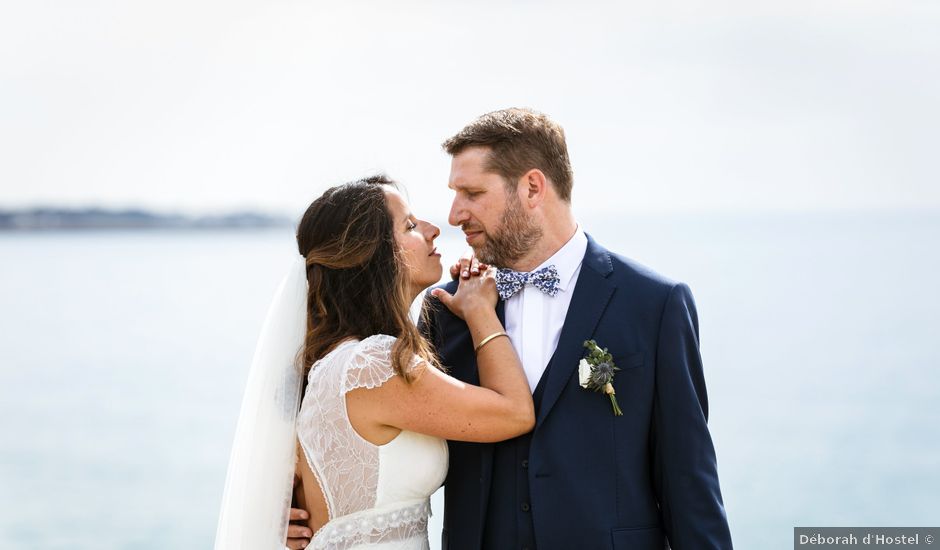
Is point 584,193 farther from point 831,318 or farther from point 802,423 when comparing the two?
point 802,423

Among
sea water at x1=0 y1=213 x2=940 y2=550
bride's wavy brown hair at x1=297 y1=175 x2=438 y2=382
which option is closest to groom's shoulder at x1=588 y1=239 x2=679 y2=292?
bride's wavy brown hair at x1=297 y1=175 x2=438 y2=382

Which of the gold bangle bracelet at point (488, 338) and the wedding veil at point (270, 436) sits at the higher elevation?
the gold bangle bracelet at point (488, 338)

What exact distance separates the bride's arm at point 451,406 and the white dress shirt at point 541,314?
0.51 feet

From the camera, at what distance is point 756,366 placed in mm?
27062

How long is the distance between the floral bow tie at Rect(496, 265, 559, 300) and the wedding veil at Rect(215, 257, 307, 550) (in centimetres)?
66

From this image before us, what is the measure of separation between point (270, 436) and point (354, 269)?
0.62 m

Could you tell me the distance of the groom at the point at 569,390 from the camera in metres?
3.20

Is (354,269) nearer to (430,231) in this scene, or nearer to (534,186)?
(430,231)

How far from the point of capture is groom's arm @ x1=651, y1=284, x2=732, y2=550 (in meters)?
3.18

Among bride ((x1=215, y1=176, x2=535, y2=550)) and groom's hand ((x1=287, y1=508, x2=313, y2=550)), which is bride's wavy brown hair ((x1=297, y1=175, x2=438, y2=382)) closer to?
bride ((x1=215, y1=176, x2=535, y2=550))

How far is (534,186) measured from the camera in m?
3.51

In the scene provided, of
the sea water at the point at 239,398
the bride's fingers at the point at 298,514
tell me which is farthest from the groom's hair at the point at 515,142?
the sea water at the point at 239,398

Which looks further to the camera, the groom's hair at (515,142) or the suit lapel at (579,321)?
the groom's hair at (515,142)

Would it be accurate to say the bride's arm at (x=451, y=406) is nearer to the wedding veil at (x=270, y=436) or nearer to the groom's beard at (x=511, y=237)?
the wedding veil at (x=270, y=436)
